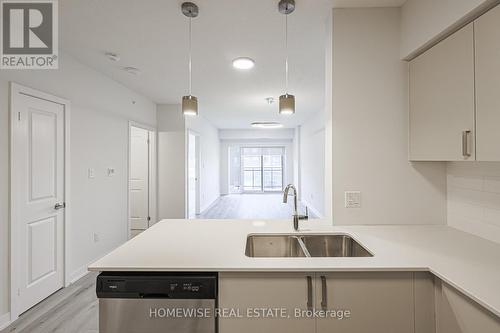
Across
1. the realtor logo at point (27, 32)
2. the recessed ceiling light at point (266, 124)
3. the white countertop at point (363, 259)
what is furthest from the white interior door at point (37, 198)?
the recessed ceiling light at point (266, 124)

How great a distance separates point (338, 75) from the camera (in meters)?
1.90

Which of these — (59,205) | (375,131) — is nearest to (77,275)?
(59,205)

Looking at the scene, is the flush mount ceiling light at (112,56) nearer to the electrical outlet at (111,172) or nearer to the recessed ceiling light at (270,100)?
the electrical outlet at (111,172)

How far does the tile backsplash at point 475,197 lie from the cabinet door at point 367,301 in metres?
0.78

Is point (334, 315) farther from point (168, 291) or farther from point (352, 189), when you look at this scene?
point (352, 189)

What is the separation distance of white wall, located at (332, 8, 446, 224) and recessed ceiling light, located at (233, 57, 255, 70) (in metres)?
1.25

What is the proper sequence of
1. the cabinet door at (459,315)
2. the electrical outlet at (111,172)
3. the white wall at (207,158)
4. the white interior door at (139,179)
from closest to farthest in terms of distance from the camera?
the cabinet door at (459,315), the electrical outlet at (111,172), the white interior door at (139,179), the white wall at (207,158)

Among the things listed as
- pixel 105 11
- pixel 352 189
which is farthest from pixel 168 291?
pixel 105 11

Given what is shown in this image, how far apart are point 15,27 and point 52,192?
1.52 m

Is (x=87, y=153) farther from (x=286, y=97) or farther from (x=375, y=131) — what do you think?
(x=375, y=131)

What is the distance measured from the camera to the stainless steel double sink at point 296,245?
175cm

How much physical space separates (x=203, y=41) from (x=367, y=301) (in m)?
2.53

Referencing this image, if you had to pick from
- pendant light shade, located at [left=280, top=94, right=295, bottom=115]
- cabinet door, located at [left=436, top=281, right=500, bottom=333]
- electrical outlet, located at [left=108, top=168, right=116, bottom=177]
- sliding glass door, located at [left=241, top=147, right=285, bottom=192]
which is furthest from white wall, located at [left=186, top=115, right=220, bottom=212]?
cabinet door, located at [left=436, top=281, right=500, bottom=333]

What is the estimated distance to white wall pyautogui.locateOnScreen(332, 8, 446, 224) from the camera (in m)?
1.87
